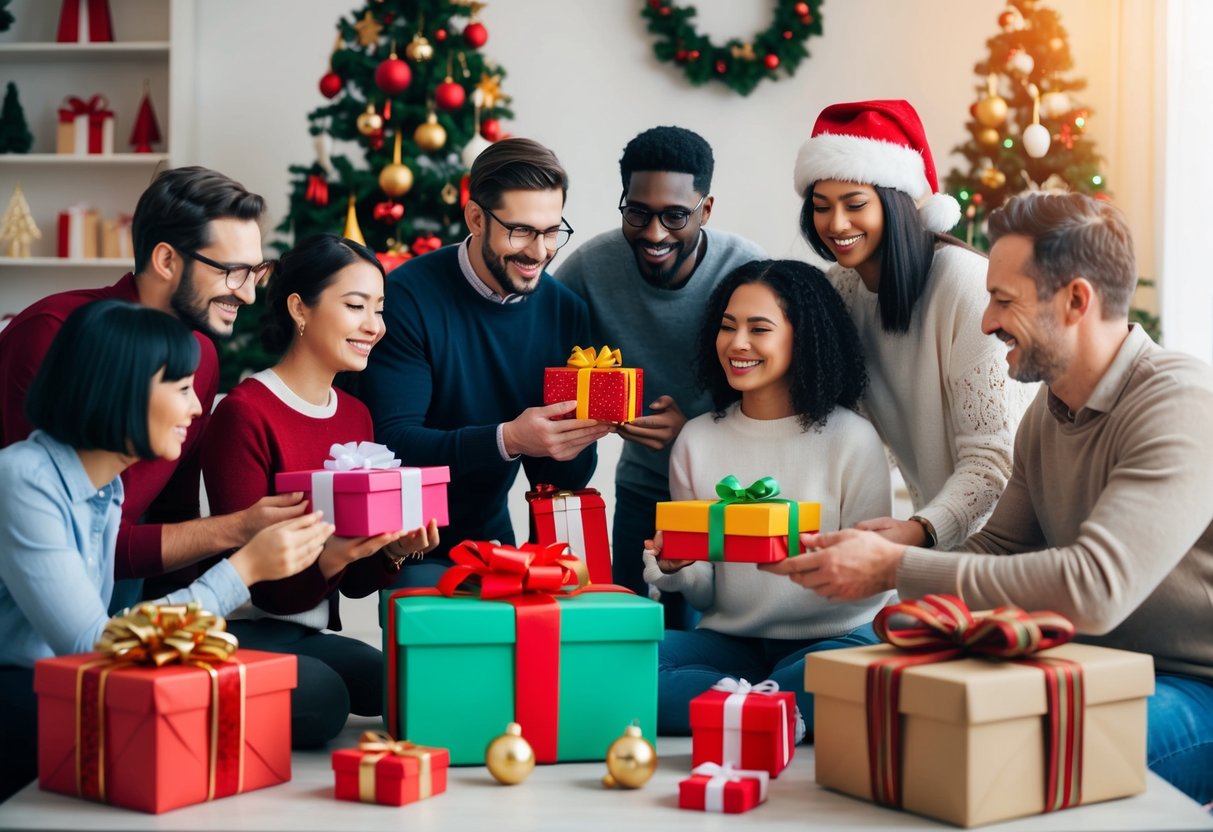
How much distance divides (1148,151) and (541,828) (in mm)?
4965

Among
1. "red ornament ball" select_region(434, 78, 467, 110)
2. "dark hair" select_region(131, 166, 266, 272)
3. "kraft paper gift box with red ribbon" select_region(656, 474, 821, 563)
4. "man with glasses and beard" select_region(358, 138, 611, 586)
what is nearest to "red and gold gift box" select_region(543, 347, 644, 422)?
"man with glasses and beard" select_region(358, 138, 611, 586)

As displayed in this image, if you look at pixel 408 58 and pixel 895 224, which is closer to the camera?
pixel 895 224

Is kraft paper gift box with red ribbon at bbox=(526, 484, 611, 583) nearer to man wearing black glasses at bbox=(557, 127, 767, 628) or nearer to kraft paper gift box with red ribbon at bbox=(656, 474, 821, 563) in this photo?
man wearing black glasses at bbox=(557, 127, 767, 628)

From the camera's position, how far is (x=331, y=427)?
2.65m

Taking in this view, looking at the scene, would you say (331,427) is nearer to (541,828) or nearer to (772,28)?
(541,828)

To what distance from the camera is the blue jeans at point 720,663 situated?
2418 millimetres

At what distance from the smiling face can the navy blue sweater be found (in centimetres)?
75

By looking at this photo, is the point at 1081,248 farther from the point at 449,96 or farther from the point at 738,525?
the point at 449,96

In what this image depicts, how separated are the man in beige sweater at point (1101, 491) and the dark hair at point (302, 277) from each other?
1160mm

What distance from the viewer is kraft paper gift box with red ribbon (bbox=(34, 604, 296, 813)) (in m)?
1.84

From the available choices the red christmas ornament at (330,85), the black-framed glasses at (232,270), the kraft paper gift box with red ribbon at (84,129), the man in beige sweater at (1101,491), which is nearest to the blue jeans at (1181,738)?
the man in beige sweater at (1101,491)

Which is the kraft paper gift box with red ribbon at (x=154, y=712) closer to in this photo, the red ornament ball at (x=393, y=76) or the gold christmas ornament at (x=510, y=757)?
the gold christmas ornament at (x=510, y=757)

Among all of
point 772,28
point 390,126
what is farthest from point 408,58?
point 772,28

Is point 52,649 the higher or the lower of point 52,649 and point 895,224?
the lower
